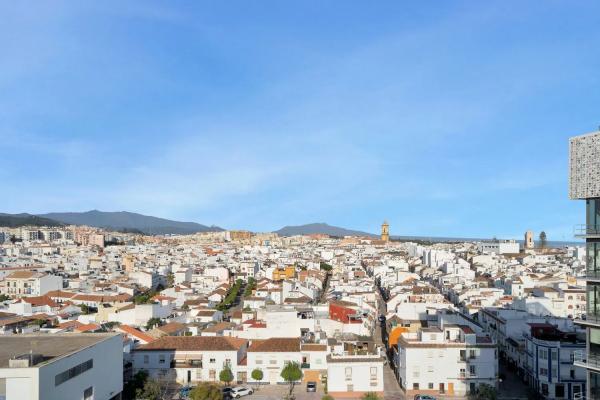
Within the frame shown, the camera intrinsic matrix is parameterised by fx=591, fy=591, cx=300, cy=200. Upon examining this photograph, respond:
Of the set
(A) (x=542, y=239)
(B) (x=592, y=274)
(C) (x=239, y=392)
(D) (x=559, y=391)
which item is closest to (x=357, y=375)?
(C) (x=239, y=392)

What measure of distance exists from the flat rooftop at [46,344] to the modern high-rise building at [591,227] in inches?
458

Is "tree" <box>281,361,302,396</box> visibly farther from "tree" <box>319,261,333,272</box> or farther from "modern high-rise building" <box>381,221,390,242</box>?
"modern high-rise building" <box>381,221,390,242</box>

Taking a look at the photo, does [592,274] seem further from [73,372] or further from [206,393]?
[73,372]

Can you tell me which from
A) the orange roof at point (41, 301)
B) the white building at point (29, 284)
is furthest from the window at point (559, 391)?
the white building at point (29, 284)

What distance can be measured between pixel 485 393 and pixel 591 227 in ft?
Result: 38.0

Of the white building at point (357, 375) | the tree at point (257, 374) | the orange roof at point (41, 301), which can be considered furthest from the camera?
the orange roof at point (41, 301)

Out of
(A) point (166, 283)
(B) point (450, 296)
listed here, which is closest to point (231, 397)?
(B) point (450, 296)

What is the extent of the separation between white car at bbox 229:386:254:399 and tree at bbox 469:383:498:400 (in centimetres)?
721

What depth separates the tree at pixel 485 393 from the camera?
18.0 metres

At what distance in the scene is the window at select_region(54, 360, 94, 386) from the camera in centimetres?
1411

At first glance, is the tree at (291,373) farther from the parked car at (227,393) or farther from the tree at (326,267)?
the tree at (326,267)

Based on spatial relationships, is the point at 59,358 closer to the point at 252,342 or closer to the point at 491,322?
the point at 252,342

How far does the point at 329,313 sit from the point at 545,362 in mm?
11073

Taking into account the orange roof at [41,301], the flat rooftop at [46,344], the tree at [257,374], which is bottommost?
the tree at [257,374]
